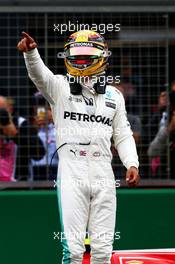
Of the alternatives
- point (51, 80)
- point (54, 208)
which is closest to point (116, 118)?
point (51, 80)

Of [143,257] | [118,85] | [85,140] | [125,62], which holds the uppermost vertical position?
[125,62]

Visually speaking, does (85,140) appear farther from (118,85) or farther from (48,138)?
(118,85)

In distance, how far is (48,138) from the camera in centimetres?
748

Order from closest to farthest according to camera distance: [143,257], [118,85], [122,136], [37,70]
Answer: [37,70]
[122,136]
[143,257]
[118,85]

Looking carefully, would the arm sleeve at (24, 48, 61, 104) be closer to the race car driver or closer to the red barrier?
the race car driver

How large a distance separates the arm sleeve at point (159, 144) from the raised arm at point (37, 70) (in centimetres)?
194

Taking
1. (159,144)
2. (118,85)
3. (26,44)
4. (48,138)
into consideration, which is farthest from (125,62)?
(26,44)

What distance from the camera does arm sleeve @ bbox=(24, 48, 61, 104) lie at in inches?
214

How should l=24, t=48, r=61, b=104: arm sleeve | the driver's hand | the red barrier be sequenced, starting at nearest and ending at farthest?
the driver's hand
l=24, t=48, r=61, b=104: arm sleeve
the red barrier

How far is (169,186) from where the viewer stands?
7367mm

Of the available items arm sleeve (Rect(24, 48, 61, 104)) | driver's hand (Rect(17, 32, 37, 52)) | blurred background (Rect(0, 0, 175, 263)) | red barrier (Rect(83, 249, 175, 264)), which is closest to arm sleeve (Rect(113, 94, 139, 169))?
arm sleeve (Rect(24, 48, 61, 104))

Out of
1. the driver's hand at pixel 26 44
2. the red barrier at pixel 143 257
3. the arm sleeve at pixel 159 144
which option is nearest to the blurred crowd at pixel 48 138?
the arm sleeve at pixel 159 144

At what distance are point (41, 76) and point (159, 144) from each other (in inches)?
86.1

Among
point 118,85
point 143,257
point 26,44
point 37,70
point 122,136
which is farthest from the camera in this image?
point 118,85
